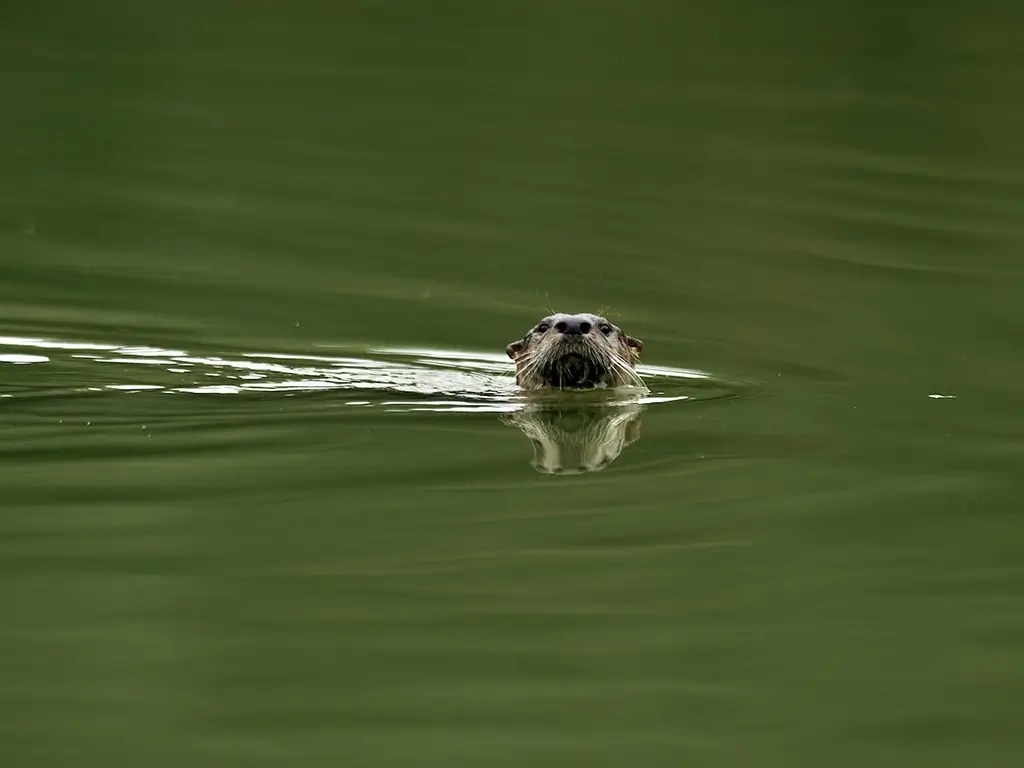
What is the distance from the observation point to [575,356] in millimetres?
10570

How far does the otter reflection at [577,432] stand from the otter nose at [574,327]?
35 cm

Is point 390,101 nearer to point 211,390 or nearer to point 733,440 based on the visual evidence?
point 211,390


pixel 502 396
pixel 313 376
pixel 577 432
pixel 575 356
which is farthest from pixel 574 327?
pixel 313 376

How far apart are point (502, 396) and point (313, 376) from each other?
102cm

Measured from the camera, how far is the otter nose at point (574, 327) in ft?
34.3

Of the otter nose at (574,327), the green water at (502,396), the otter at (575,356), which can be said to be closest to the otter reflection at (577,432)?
the green water at (502,396)

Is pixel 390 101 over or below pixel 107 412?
over

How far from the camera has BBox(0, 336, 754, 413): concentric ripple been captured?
10.2 m

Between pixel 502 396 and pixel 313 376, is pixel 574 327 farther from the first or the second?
pixel 313 376

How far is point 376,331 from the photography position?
12547 millimetres

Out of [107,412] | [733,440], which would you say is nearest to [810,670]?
[733,440]

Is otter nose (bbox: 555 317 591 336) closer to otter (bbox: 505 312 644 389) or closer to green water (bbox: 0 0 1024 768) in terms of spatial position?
otter (bbox: 505 312 644 389)

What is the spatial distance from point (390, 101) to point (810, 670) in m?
15.8

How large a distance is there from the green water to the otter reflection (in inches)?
3.9
